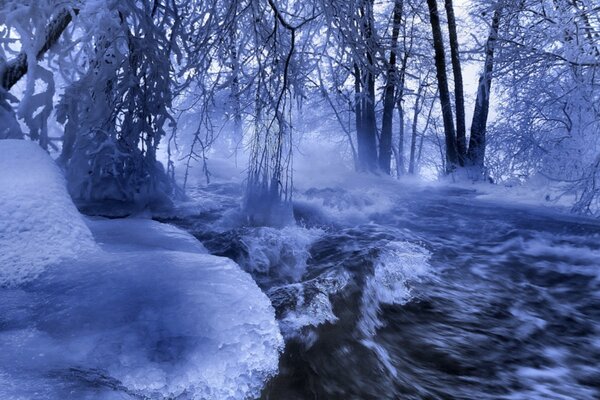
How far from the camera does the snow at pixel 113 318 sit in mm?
1380

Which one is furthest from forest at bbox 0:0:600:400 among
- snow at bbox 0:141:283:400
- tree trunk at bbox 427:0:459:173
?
tree trunk at bbox 427:0:459:173

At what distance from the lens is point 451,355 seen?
2.20 metres

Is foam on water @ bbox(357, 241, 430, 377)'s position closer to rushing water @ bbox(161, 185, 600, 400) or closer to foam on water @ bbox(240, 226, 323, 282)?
rushing water @ bbox(161, 185, 600, 400)

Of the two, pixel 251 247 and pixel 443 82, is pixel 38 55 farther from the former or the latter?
pixel 443 82

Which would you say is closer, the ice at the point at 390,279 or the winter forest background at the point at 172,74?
the ice at the point at 390,279

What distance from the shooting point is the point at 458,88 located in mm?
10227

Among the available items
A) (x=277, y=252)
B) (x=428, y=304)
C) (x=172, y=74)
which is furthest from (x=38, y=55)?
(x=428, y=304)

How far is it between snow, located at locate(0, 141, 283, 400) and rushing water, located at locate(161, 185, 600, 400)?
0.73 ft

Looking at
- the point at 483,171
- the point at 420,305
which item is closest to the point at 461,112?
the point at 483,171

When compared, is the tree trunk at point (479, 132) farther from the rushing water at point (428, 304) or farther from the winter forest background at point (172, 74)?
the rushing water at point (428, 304)

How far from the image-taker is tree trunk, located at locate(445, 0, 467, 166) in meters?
10.2

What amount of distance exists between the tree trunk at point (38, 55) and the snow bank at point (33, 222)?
2663mm

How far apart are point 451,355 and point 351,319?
501 mm

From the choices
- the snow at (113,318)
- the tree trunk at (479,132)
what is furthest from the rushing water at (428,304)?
the tree trunk at (479,132)
